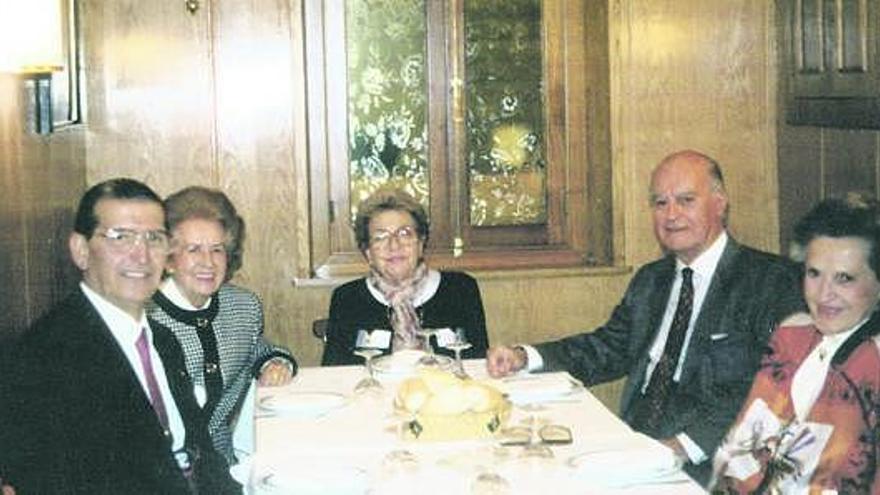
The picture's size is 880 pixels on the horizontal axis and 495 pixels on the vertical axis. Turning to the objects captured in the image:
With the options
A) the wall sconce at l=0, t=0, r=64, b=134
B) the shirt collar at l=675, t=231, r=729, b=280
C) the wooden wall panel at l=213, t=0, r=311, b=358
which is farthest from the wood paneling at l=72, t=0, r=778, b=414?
the wall sconce at l=0, t=0, r=64, b=134

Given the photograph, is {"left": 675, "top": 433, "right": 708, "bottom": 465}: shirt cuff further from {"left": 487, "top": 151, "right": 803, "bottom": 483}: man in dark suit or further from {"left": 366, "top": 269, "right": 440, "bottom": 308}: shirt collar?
{"left": 366, "top": 269, "right": 440, "bottom": 308}: shirt collar

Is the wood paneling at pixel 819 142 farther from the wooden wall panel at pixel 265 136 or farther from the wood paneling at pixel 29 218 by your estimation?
the wood paneling at pixel 29 218

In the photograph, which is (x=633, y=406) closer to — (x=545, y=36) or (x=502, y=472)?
(x=502, y=472)

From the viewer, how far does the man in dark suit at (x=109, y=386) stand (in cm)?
241

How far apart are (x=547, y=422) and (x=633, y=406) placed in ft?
2.93

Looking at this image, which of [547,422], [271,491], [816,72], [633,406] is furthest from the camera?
[816,72]

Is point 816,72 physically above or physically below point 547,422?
above

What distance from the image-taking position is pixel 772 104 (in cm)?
491

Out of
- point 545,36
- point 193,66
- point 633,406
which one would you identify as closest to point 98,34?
point 193,66

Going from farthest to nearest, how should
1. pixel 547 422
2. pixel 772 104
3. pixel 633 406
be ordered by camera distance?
pixel 772 104 < pixel 633 406 < pixel 547 422

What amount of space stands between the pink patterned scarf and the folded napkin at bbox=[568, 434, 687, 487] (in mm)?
1477

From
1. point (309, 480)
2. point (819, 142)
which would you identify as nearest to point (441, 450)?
point (309, 480)

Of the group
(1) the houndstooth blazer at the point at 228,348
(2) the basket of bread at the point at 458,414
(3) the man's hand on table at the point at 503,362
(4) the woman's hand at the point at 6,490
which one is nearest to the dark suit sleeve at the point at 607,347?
(3) the man's hand on table at the point at 503,362

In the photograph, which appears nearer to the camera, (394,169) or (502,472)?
(502,472)
